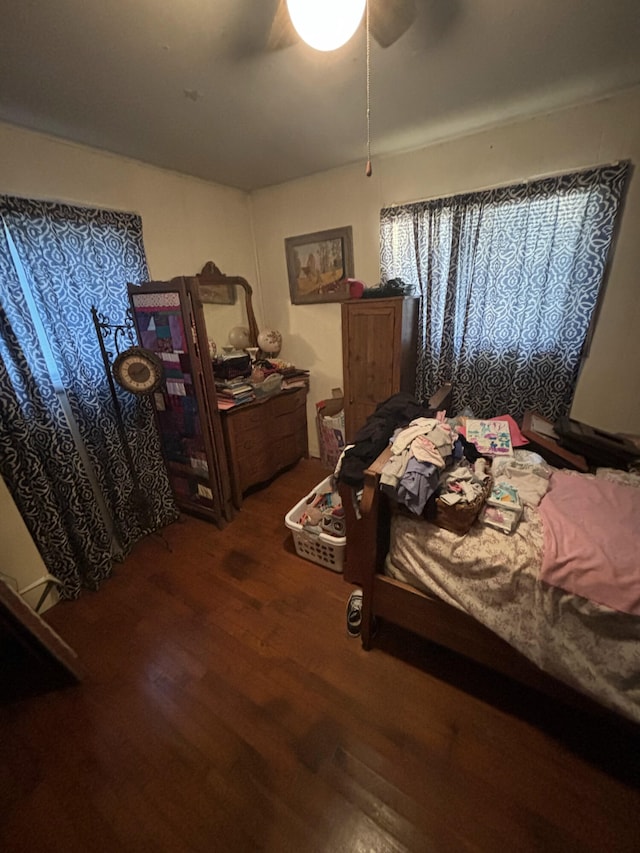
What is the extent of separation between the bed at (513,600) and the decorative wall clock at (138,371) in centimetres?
129

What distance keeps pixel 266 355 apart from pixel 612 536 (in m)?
2.69

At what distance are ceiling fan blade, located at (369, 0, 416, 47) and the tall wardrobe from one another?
3.58 ft

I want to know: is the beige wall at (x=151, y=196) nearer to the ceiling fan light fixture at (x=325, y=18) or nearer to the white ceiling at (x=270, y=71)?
the white ceiling at (x=270, y=71)

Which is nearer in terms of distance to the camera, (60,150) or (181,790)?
(181,790)

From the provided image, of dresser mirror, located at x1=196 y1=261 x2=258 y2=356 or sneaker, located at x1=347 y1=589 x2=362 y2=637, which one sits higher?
dresser mirror, located at x1=196 y1=261 x2=258 y2=356

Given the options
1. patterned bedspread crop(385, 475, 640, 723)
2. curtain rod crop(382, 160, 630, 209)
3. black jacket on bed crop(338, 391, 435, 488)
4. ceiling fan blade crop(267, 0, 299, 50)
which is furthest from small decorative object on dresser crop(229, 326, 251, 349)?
patterned bedspread crop(385, 475, 640, 723)

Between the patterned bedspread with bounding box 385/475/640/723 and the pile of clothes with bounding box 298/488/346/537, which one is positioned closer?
the patterned bedspread with bounding box 385/475/640/723

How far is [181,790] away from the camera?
1.10 metres

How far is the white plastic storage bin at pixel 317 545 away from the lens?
1834 mm

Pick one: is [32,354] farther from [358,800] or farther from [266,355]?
[358,800]

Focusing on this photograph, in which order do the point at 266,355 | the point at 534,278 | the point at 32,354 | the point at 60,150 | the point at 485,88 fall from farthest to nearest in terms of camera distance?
1. the point at 266,355
2. the point at 534,278
3. the point at 60,150
4. the point at 32,354
5. the point at 485,88

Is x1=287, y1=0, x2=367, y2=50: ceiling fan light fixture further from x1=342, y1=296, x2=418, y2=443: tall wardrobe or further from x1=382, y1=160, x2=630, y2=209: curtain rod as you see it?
x1=382, y1=160, x2=630, y2=209: curtain rod

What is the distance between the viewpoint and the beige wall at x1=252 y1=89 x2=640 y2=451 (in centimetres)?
169

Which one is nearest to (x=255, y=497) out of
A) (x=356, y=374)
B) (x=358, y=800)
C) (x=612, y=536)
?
(x=356, y=374)
